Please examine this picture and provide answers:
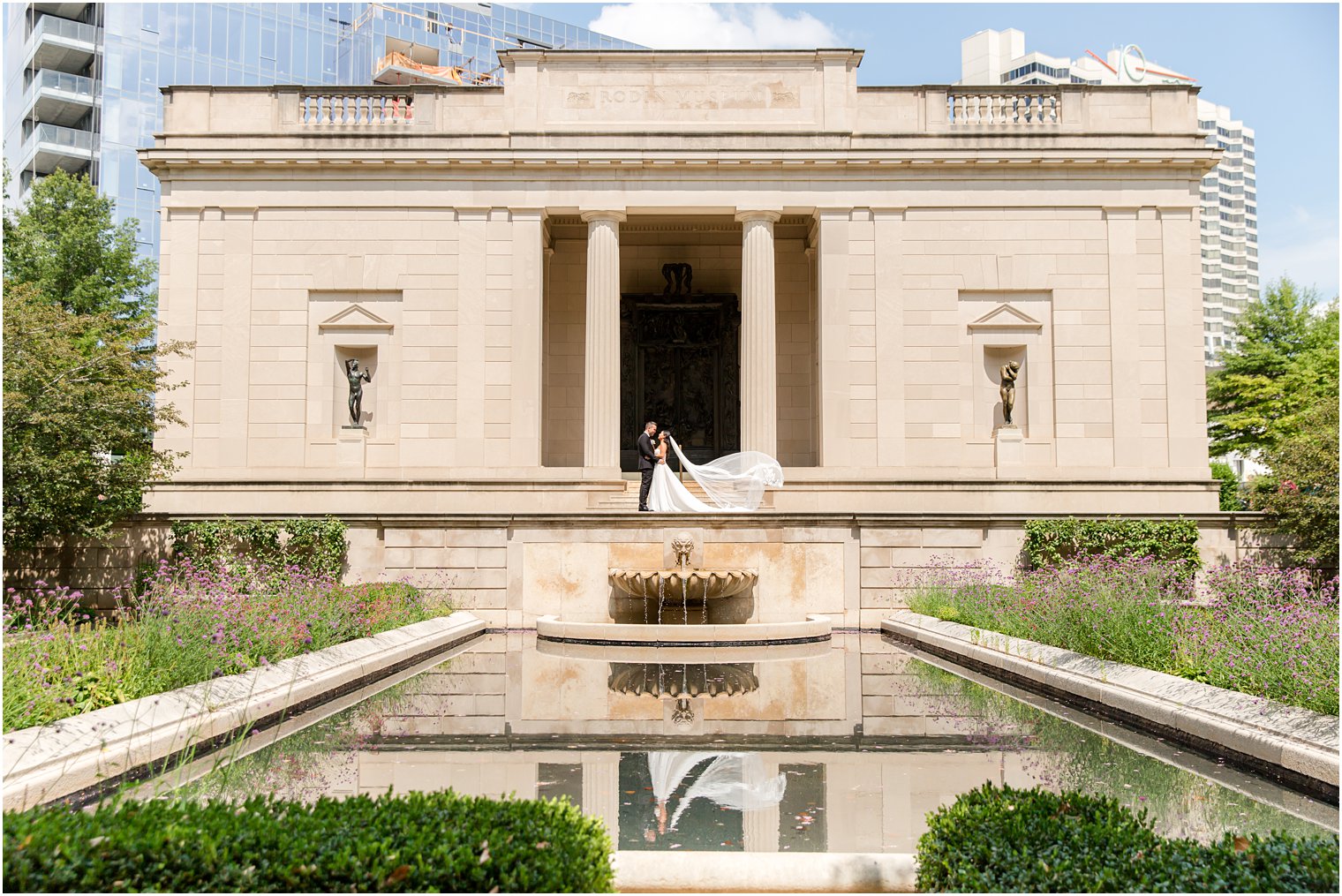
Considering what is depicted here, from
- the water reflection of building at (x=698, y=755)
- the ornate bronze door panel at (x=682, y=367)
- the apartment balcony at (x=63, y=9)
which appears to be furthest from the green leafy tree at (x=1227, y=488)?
the apartment balcony at (x=63, y=9)

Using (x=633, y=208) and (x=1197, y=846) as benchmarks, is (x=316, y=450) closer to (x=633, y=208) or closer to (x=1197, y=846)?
(x=633, y=208)

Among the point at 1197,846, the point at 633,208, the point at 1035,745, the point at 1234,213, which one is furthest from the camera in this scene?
the point at 1234,213

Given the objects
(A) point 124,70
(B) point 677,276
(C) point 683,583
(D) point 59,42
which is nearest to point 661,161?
(B) point 677,276

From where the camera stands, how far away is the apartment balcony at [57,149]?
63.3 meters

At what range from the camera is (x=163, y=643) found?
1080cm

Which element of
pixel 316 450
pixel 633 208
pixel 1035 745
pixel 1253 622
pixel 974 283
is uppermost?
pixel 633 208

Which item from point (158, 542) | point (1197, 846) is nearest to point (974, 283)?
point (158, 542)

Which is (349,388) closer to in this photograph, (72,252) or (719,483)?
(719,483)

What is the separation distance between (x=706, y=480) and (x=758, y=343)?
559cm

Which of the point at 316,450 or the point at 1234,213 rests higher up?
the point at 1234,213

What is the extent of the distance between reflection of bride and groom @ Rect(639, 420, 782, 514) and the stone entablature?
329 centimetres

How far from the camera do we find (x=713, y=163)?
95.0 feet

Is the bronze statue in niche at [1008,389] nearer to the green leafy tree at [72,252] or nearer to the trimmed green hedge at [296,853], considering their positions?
the trimmed green hedge at [296,853]

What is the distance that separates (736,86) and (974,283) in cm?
831
